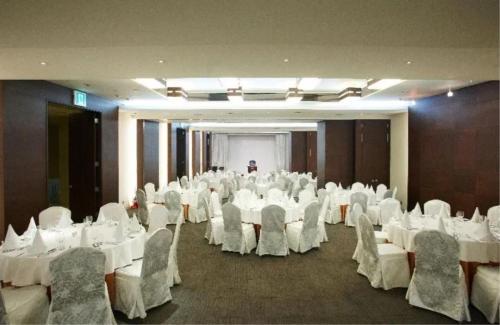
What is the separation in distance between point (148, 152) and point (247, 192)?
5118 mm

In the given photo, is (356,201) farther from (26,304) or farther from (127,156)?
(26,304)

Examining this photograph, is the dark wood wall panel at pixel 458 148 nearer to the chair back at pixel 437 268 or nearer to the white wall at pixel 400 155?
the white wall at pixel 400 155

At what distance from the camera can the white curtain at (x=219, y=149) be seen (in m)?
22.6

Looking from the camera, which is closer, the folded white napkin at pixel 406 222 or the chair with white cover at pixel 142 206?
the folded white napkin at pixel 406 222

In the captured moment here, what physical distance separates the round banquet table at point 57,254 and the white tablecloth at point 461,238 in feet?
12.1

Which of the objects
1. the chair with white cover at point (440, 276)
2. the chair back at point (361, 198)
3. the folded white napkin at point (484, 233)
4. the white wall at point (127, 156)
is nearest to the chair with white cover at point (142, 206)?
the white wall at point (127, 156)

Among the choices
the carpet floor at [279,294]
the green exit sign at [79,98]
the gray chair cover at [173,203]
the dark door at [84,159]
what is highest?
the green exit sign at [79,98]

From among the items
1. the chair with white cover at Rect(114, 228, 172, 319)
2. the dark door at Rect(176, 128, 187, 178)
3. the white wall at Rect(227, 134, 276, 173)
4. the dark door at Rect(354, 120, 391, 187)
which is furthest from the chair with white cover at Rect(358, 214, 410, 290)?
the white wall at Rect(227, 134, 276, 173)

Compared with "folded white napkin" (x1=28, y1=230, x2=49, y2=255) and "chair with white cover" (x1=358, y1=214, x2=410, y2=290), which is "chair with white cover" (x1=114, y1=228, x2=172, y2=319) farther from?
"chair with white cover" (x1=358, y1=214, x2=410, y2=290)

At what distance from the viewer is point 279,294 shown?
14.8 feet

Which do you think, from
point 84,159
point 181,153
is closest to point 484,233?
point 84,159

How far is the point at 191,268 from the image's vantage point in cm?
551

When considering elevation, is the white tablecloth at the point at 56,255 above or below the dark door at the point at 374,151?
below

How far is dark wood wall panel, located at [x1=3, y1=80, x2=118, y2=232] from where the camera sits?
5.27 metres
